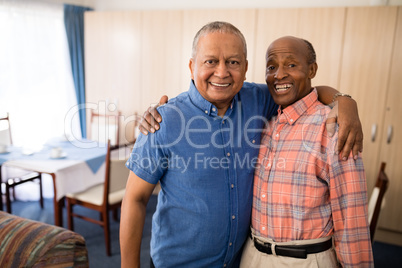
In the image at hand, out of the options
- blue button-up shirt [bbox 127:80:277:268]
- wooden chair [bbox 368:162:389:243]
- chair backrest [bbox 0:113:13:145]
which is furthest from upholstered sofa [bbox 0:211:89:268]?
chair backrest [bbox 0:113:13:145]

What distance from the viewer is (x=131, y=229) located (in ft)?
3.90

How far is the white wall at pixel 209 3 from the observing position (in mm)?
3282

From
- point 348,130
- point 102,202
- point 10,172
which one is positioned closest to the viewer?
point 348,130

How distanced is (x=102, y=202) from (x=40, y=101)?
1975 mm

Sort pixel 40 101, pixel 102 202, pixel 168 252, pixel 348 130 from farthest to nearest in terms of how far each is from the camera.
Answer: pixel 40 101
pixel 102 202
pixel 168 252
pixel 348 130

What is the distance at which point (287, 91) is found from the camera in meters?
1.27

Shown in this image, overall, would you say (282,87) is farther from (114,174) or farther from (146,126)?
(114,174)

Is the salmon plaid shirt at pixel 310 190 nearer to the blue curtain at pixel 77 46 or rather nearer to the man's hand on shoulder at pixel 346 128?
the man's hand on shoulder at pixel 346 128

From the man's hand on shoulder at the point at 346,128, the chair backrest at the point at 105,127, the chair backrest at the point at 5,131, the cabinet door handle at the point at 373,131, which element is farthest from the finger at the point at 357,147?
the chair backrest at the point at 5,131

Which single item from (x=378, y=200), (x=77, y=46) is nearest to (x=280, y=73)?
(x=378, y=200)

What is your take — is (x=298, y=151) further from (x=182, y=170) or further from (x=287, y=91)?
(x=182, y=170)

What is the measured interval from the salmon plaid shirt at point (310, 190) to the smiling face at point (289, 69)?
0.06 meters

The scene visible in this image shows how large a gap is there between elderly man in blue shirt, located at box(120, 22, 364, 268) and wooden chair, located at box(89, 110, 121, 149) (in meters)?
2.62

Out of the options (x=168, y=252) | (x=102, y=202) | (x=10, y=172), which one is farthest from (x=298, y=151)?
(x=10, y=172)
